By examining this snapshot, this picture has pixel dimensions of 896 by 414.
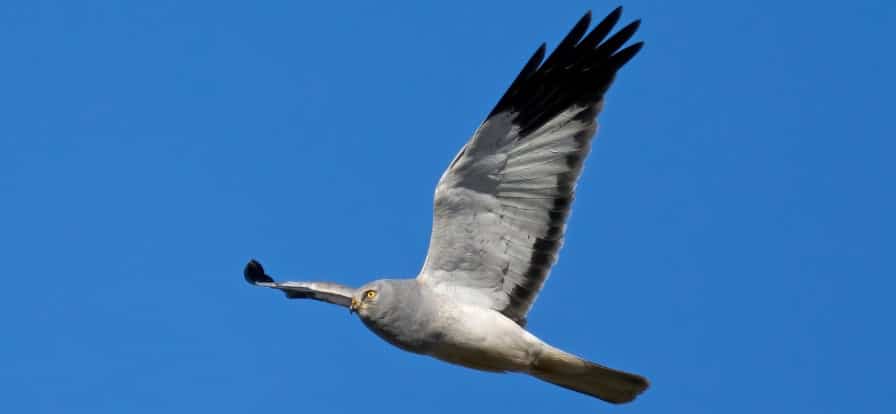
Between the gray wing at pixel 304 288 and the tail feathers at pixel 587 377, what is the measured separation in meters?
1.80

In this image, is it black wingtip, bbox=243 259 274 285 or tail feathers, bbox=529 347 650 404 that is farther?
black wingtip, bbox=243 259 274 285

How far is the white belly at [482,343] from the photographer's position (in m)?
11.8

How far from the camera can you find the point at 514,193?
39.8 ft

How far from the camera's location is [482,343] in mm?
11789

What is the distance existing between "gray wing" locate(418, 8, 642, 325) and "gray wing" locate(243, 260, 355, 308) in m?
0.73

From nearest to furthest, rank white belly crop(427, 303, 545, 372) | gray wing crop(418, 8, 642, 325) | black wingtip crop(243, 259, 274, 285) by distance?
1. white belly crop(427, 303, 545, 372)
2. gray wing crop(418, 8, 642, 325)
3. black wingtip crop(243, 259, 274, 285)

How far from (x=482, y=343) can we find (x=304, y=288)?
1.77 metres

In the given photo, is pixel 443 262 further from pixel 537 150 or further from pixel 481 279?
pixel 537 150

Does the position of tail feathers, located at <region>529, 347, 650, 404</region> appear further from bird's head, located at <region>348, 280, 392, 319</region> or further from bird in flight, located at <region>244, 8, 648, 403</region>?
bird's head, located at <region>348, 280, 392, 319</region>

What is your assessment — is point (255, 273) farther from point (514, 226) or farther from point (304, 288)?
point (514, 226)

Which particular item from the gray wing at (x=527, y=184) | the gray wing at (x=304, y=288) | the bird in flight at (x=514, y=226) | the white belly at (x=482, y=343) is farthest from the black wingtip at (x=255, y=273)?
the white belly at (x=482, y=343)

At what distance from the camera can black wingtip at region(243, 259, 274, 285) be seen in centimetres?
1373

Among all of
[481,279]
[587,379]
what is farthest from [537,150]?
[587,379]

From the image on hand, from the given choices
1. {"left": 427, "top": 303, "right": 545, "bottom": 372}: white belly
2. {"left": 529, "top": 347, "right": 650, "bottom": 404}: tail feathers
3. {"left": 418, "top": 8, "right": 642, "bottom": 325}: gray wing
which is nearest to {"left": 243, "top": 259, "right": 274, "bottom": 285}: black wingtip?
{"left": 418, "top": 8, "right": 642, "bottom": 325}: gray wing
